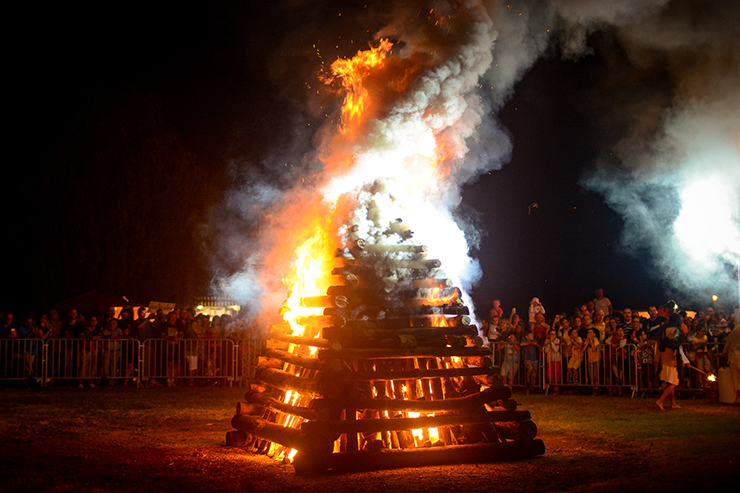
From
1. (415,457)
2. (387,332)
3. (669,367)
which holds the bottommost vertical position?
(415,457)

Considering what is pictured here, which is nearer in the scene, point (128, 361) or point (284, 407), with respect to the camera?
point (284, 407)

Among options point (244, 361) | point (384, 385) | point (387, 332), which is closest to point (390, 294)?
point (387, 332)

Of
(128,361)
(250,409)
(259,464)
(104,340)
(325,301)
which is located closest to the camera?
(259,464)

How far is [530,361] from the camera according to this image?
52.1 ft

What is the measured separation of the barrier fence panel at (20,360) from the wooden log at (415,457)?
36.2ft

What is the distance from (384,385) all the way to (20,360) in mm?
11217

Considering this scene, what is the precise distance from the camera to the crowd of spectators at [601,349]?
14586mm

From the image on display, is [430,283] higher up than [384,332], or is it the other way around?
[430,283]

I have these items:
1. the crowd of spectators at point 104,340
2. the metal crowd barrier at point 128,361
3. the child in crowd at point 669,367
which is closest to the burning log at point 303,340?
the metal crowd barrier at point 128,361

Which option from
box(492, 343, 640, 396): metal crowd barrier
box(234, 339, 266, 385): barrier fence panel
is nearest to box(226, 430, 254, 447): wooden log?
box(234, 339, 266, 385): barrier fence panel

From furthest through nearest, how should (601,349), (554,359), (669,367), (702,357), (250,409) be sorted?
(554,359)
(601,349)
(702,357)
(669,367)
(250,409)

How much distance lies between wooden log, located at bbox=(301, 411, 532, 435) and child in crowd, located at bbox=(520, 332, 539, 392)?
769 centimetres

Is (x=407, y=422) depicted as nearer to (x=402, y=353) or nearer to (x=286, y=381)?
(x=402, y=353)

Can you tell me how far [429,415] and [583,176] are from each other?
1651 centimetres
